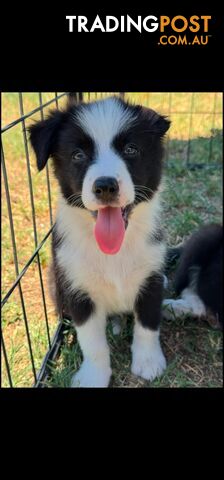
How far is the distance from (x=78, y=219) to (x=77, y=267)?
207 mm

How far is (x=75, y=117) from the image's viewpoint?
1.83 m

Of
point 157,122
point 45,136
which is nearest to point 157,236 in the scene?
point 157,122

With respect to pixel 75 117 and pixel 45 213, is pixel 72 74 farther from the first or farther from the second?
pixel 45 213

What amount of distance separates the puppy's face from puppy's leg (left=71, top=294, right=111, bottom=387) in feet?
1.74

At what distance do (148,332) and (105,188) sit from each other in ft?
2.80

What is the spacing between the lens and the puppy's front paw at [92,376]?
2.07 metres

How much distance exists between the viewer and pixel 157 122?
1.90 meters

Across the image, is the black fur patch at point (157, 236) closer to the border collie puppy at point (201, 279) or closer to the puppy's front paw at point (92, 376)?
the border collie puppy at point (201, 279)

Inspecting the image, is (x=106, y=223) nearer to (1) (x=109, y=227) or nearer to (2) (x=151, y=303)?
(1) (x=109, y=227)

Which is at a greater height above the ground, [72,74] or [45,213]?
[72,74]

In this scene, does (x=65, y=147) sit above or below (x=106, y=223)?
above

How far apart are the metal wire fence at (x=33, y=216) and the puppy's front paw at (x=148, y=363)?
391mm

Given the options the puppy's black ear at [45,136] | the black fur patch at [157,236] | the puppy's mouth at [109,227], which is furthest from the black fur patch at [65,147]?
the black fur patch at [157,236]

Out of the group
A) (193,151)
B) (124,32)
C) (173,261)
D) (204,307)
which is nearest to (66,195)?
(124,32)
